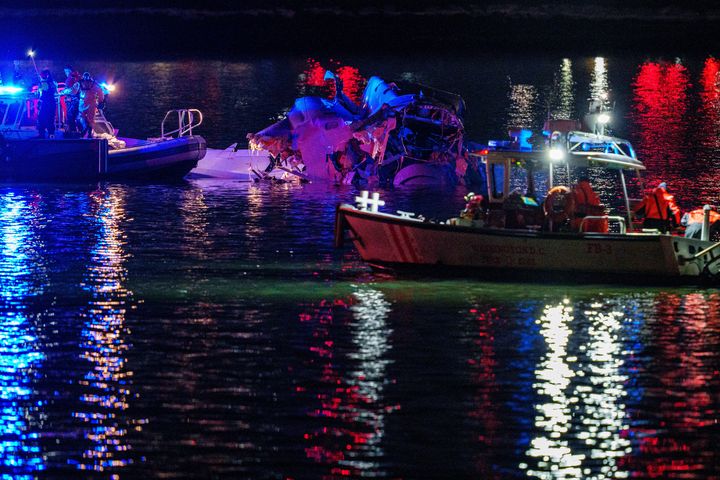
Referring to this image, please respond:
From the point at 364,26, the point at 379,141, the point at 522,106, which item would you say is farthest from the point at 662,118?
the point at 364,26

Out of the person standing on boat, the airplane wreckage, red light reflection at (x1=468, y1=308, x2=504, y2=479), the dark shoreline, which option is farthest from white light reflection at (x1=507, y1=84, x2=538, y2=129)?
red light reflection at (x1=468, y1=308, x2=504, y2=479)

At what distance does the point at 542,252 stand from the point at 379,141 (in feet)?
60.6

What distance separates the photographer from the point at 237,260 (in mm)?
34188

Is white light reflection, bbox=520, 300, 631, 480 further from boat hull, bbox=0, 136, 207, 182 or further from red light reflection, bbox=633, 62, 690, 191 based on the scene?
boat hull, bbox=0, 136, 207, 182

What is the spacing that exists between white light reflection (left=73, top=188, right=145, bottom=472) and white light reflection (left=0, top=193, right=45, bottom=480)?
→ 80cm

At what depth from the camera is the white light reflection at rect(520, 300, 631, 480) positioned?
19.7 m

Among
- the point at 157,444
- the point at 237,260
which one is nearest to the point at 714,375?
the point at 157,444

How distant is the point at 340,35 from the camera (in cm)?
16175

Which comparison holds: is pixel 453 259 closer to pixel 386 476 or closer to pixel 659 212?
pixel 659 212

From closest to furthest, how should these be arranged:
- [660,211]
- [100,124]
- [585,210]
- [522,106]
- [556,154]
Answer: [585,210]
[556,154]
[660,211]
[100,124]
[522,106]

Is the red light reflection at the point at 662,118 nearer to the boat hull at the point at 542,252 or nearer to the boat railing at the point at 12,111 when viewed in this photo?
the boat hull at the point at 542,252

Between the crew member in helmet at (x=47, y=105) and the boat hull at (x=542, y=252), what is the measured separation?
19422 mm

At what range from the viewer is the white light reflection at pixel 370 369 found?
788 inches

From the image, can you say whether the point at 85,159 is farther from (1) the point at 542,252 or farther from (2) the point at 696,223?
(2) the point at 696,223
